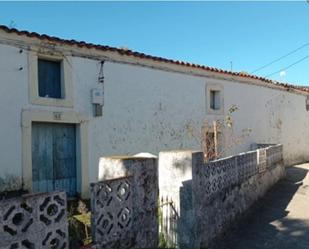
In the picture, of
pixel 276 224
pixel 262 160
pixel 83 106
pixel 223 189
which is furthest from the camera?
pixel 262 160

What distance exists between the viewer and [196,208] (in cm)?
598

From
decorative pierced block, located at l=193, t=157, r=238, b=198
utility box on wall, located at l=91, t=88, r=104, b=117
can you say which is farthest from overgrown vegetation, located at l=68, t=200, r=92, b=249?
utility box on wall, located at l=91, t=88, r=104, b=117

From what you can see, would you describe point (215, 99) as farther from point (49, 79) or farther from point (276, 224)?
point (49, 79)

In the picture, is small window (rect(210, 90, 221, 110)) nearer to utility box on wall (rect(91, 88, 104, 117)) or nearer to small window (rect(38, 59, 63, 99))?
utility box on wall (rect(91, 88, 104, 117))

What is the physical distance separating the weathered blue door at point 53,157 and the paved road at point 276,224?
154 inches

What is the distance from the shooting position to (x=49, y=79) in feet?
29.4

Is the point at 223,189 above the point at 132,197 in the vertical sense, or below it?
below

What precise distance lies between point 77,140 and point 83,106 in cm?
80

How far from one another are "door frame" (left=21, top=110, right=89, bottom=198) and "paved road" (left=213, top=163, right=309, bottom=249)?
12.1 feet

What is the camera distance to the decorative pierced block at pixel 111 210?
383 centimetres

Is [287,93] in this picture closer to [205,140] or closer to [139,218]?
[205,140]

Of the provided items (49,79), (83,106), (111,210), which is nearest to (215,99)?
(83,106)

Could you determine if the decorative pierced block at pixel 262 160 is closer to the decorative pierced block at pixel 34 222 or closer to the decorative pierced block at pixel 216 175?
the decorative pierced block at pixel 216 175

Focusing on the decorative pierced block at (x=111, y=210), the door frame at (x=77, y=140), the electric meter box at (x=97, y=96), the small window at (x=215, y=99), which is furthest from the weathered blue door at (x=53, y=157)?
the small window at (x=215, y=99)
